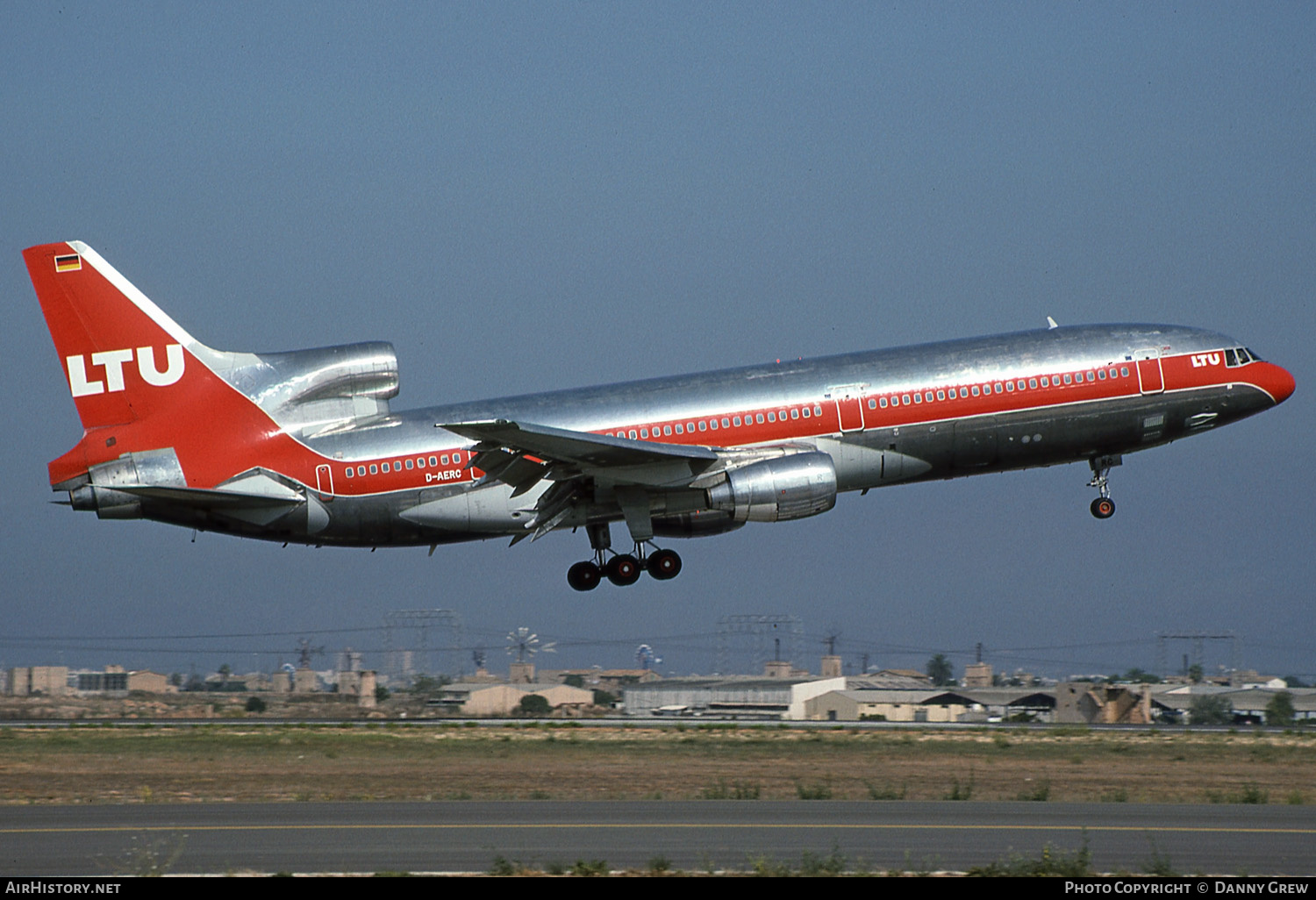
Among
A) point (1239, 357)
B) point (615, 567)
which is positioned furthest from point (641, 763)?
point (1239, 357)

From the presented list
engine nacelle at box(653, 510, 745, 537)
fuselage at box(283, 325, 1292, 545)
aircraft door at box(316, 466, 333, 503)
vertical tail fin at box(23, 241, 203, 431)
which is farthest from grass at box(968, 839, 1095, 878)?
vertical tail fin at box(23, 241, 203, 431)

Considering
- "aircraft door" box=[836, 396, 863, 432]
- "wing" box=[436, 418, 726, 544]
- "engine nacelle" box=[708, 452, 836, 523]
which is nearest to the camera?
"wing" box=[436, 418, 726, 544]

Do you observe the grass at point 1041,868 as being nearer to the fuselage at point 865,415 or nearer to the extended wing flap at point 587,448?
the extended wing flap at point 587,448

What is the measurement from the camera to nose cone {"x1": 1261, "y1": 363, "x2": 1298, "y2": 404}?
36.7 meters

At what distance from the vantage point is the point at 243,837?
68.8ft

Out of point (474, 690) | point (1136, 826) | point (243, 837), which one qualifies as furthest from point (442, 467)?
point (474, 690)

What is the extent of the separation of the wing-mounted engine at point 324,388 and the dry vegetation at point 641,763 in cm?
861

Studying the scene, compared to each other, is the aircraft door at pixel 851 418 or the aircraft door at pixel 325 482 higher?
the aircraft door at pixel 851 418

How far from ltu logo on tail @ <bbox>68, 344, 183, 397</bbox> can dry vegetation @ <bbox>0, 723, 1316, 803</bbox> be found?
951cm

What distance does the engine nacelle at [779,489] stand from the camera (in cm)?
3338

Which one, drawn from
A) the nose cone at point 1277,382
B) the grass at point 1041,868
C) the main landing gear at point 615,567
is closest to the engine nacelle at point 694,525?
the main landing gear at point 615,567

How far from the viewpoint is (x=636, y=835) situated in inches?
831

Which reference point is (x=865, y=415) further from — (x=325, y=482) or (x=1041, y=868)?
(x=1041, y=868)

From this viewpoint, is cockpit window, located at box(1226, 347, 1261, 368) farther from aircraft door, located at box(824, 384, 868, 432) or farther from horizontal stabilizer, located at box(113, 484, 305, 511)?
horizontal stabilizer, located at box(113, 484, 305, 511)
